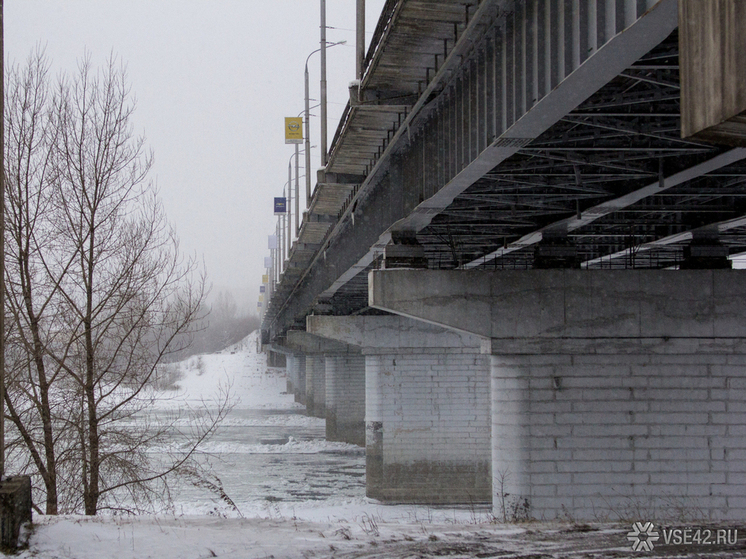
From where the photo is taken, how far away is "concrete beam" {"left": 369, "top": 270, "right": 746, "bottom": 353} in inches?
619

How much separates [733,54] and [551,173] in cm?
941

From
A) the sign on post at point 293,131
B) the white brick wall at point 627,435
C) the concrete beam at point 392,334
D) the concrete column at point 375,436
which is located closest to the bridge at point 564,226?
the white brick wall at point 627,435

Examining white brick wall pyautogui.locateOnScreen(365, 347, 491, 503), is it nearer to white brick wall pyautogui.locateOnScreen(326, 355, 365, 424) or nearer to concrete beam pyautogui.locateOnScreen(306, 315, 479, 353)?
concrete beam pyautogui.locateOnScreen(306, 315, 479, 353)

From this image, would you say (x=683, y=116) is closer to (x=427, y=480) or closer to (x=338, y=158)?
(x=338, y=158)

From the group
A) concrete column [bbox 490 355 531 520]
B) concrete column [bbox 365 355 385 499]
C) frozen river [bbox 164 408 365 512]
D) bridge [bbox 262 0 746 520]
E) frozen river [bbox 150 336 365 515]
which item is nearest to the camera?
bridge [bbox 262 0 746 520]

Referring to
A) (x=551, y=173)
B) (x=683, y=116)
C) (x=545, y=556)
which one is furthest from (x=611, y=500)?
(x=683, y=116)

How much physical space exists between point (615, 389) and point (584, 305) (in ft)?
5.53

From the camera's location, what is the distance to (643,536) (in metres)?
8.93

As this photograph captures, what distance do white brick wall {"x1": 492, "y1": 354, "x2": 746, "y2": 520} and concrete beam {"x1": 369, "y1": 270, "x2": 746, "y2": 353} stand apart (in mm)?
420

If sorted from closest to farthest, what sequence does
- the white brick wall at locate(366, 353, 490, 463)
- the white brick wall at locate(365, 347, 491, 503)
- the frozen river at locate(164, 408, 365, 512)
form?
the white brick wall at locate(365, 347, 491, 503) < the white brick wall at locate(366, 353, 490, 463) < the frozen river at locate(164, 408, 365, 512)

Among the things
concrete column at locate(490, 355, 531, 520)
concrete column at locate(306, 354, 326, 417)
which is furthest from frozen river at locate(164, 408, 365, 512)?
concrete column at locate(490, 355, 531, 520)

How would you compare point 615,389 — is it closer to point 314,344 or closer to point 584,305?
point 584,305

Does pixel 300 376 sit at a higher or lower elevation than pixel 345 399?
higher

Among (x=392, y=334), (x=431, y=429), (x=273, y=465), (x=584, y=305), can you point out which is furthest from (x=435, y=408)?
(x=584, y=305)
